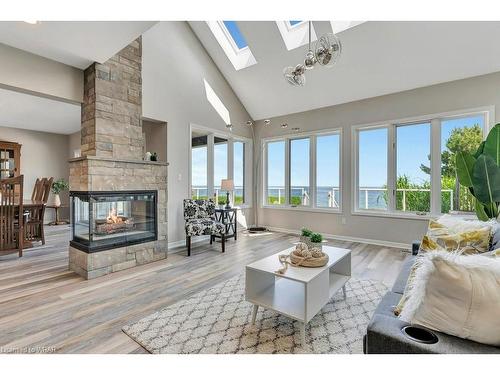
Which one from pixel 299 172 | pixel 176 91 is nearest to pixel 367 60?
pixel 299 172

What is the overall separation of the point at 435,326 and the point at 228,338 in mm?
1412

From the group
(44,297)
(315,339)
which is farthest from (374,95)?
(44,297)

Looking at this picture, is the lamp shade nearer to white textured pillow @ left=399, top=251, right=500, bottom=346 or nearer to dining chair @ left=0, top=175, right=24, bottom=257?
dining chair @ left=0, top=175, right=24, bottom=257

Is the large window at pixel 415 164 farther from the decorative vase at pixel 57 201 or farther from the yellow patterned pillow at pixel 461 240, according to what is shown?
the decorative vase at pixel 57 201

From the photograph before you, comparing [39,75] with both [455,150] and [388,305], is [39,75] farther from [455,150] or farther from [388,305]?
[455,150]

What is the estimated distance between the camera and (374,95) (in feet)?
16.0

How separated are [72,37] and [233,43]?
124 inches

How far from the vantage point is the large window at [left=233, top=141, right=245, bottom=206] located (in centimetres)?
639

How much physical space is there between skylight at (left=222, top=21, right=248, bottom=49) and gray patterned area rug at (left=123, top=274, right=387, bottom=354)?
4.57m

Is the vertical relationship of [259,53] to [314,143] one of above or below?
above

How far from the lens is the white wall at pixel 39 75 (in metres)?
2.95

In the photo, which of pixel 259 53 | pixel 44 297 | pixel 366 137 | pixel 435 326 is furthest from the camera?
pixel 366 137

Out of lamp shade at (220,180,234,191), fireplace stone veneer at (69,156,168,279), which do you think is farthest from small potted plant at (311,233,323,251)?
lamp shade at (220,180,234,191)
